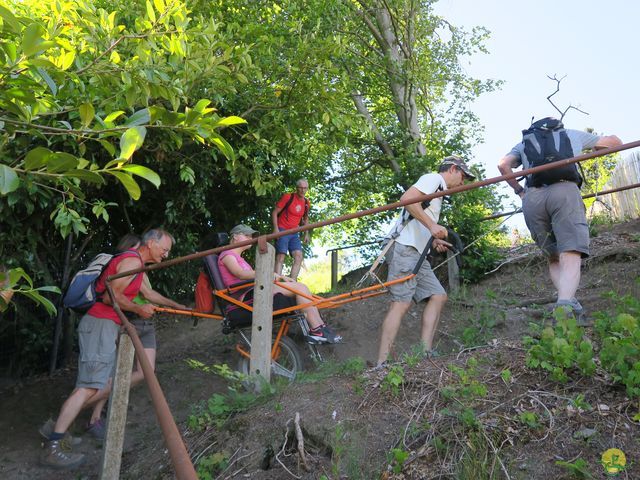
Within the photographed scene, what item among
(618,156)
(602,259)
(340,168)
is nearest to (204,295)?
(602,259)

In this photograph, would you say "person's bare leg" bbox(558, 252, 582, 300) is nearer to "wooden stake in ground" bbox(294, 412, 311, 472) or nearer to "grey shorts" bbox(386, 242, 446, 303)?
"grey shorts" bbox(386, 242, 446, 303)

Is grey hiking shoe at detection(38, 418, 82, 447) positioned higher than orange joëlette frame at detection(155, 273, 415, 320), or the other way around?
orange joëlette frame at detection(155, 273, 415, 320)

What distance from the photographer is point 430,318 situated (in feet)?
18.2

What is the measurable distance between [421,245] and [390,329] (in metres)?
0.82

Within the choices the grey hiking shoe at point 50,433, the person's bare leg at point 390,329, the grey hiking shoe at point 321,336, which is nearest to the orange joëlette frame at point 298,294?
the grey hiking shoe at point 321,336

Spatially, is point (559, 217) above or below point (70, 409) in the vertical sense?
above

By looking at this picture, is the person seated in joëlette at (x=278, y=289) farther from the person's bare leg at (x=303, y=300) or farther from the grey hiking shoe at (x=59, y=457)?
the grey hiking shoe at (x=59, y=457)

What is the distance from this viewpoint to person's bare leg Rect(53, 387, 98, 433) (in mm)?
5383

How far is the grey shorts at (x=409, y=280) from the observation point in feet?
18.1

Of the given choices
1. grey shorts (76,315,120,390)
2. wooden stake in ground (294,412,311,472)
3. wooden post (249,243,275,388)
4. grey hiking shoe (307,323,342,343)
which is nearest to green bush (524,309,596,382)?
wooden stake in ground (294,412,311,472)

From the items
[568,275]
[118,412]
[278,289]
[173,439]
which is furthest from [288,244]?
[173,439]

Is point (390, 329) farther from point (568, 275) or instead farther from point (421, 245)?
point (568, 275)

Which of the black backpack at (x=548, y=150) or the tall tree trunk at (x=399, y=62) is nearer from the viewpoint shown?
the black backpack at (x=548, y=150)

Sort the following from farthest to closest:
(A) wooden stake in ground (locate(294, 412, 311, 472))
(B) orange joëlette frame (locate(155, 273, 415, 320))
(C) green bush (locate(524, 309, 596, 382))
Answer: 1. (B) orange joëlette frame (locate(155, 273, 415, 320))
2. (A) wooden stake in ground (locate(294, 412, 311, 472))
3. (C) green bush (locate(524, 309, 596, 382))
